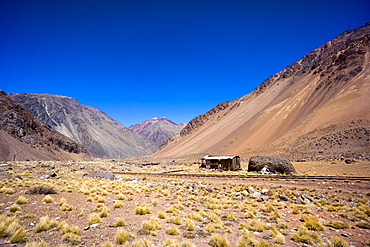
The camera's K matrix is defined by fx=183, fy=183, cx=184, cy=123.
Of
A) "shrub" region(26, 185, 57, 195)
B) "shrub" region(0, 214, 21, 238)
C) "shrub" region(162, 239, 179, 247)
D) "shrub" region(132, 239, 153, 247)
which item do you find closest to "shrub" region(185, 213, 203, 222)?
"shrub" region(162, 239, 179, 247)

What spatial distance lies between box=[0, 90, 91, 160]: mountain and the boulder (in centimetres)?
6404

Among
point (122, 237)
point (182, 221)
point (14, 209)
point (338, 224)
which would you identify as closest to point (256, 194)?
point (338, 224)

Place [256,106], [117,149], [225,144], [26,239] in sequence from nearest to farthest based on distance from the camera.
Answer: [26,239], [225,144], [256,106], [117,149]

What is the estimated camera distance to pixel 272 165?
26.8m

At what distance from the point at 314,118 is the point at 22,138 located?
105 meters

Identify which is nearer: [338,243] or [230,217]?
[338,243]

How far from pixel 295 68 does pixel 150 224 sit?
151 meters

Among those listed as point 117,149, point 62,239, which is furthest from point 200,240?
point 117,149

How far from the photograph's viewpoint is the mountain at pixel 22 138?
54.9 meters

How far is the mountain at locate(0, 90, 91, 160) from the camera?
5491 cm

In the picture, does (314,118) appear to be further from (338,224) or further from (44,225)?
(44,225)

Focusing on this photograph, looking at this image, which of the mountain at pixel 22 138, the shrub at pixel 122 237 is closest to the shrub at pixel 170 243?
the shrub at pixel 122 237

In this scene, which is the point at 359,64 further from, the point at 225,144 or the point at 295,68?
the point at 225,144

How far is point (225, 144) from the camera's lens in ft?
297
